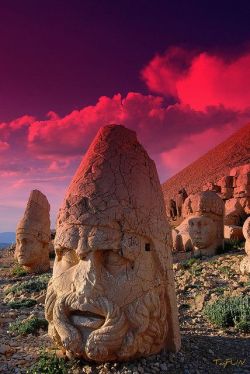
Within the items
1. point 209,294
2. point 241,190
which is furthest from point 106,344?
point 241,190

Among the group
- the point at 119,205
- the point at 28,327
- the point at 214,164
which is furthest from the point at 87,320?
the point at 214,164

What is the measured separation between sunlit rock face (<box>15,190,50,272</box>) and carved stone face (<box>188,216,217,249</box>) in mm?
6214

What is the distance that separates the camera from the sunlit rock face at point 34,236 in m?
16.3

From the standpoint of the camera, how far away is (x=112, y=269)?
16.4ft

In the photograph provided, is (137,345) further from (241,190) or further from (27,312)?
(241,190)

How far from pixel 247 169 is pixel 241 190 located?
292cm

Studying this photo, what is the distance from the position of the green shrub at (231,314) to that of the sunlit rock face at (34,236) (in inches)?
393

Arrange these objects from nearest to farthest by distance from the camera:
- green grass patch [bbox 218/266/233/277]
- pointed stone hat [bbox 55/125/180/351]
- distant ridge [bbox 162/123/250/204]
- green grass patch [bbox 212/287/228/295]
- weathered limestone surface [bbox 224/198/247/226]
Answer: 1. pointed stone hat [bbox 55/125/180/351]
2. green grass patch [bbox 212/287/228/295]
3. green grass patch [bbox 218/266/233/277]
4. weathered limestone surface [bbox 224/198/247/226]
5. distant ridge [bbox 162/123/250/204]

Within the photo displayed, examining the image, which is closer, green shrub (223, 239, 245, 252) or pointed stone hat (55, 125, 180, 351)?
pointed stone hat (55, 125, 180, 351)

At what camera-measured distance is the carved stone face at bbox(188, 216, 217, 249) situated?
15.5 m

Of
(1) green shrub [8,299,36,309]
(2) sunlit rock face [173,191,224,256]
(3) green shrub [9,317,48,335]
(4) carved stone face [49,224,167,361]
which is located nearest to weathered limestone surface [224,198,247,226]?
(2) sunlit rock face [173,191,224,256]

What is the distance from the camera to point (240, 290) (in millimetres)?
9531

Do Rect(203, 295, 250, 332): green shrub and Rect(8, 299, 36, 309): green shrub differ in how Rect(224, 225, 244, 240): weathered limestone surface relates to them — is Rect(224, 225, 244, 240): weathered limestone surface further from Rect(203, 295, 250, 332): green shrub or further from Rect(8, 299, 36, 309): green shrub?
Rect(8, 299, 36, 309): green shrub

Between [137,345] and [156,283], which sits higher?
[156,283]
